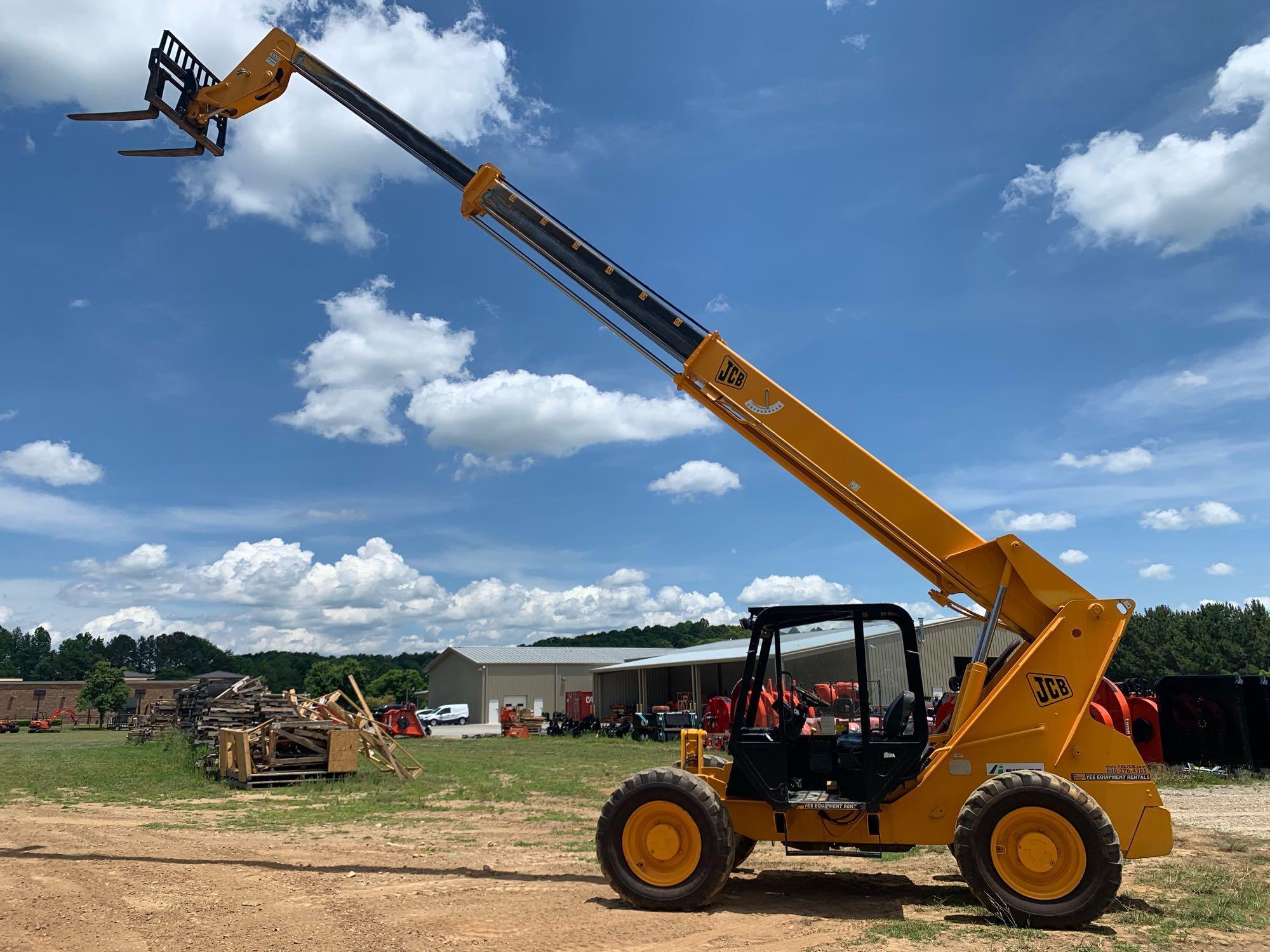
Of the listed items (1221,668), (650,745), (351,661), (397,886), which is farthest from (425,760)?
(351,661)

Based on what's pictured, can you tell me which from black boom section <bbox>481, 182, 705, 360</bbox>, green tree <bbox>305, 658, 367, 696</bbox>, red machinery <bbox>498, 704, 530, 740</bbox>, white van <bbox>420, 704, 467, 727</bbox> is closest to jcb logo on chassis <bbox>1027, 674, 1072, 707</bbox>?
black boom section <bbox>481, 182, 705, 360</bbox>

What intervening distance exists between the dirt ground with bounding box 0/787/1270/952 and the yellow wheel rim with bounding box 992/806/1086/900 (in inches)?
15.9

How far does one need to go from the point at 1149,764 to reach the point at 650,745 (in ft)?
61.4

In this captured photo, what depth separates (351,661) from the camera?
95.6 meters

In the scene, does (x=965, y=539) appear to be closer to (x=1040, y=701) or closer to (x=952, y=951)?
(x=1040, y=701)

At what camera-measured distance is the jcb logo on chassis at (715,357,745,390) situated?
9.56 m

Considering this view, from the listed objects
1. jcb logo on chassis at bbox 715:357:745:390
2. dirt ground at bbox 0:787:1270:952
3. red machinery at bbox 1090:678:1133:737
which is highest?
jcb logo on chassis at bbox 715:357:745:390

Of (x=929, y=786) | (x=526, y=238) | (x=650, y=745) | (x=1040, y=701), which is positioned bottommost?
(x=650, y=745)

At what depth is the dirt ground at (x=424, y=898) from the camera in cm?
684

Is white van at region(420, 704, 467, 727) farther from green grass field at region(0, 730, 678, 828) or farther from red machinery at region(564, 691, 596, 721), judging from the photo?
green grass field at region(0, 730, 678, 828)

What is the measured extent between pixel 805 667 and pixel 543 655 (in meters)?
34.5

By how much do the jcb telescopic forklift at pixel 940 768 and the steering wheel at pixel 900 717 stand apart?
0.5 inches

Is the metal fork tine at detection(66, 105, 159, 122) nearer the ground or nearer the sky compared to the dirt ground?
nearer the sky

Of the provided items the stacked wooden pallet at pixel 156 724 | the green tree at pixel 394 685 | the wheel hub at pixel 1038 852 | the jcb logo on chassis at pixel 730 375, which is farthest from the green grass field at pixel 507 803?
the green tree at pixel 394 685
